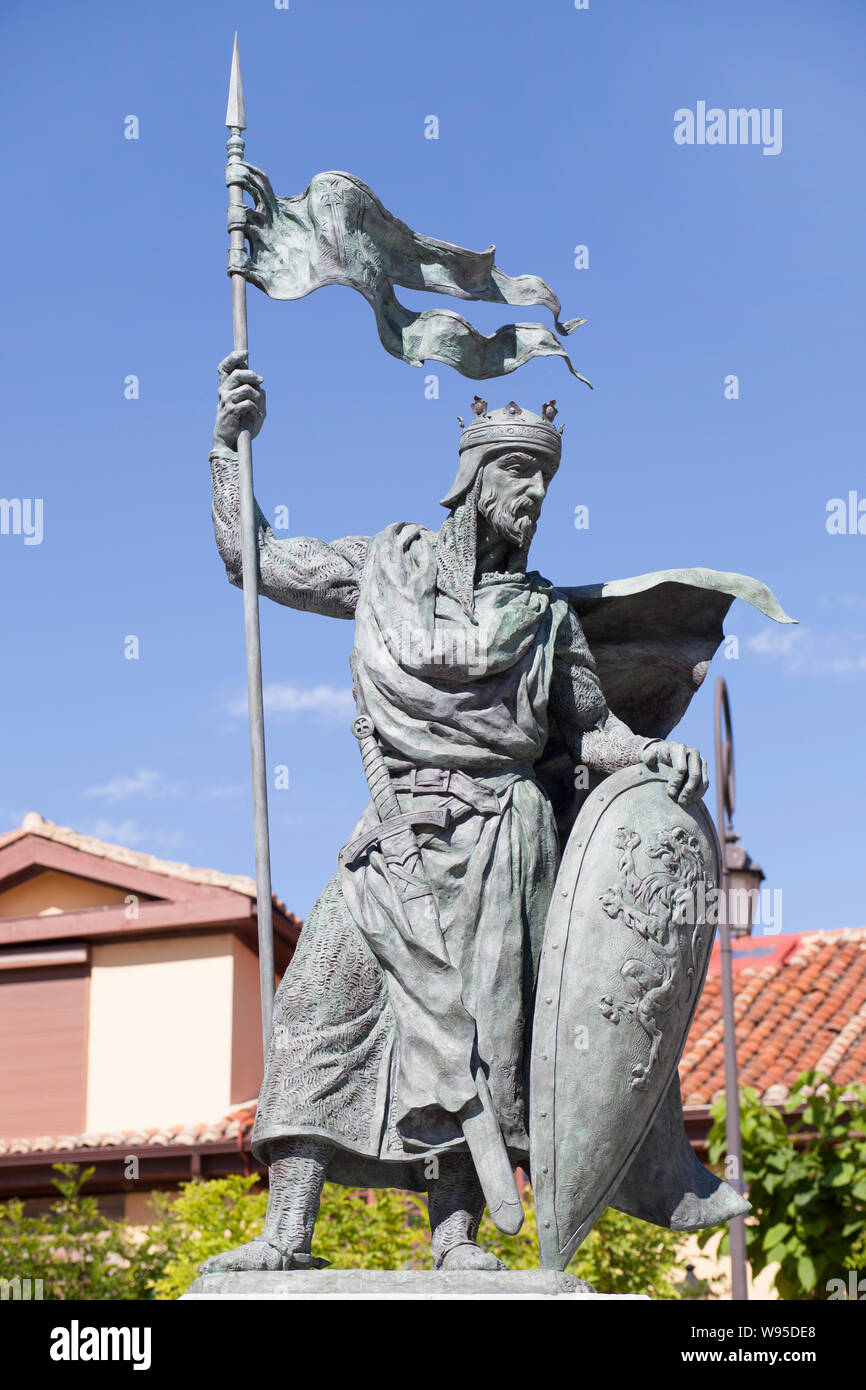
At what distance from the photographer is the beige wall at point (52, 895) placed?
19.5 m

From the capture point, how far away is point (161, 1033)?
18188 millimetres

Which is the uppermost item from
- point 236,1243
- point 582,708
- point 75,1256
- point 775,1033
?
point 582,708

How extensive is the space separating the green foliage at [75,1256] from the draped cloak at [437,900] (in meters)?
8.45

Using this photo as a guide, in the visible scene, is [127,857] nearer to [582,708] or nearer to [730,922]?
[730,922]

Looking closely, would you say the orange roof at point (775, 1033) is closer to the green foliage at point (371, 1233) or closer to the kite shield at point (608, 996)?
the green foliage at point (371, 1233)

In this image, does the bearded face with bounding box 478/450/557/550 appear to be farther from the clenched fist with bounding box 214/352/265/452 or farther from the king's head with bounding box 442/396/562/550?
the clenched fist with bounding box 214/352/265/452

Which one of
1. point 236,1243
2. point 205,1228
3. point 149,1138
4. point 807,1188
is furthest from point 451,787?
point 149,1138

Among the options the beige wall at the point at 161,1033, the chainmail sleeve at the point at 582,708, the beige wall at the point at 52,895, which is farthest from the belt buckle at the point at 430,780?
the beige wall at the point at 52,895

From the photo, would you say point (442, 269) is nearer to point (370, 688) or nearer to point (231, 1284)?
point (370, 688)

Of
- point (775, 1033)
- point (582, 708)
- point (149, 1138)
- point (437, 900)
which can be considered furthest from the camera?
point (775, 1033)

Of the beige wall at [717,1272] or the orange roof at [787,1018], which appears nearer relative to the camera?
the beige wall at [717,1272]

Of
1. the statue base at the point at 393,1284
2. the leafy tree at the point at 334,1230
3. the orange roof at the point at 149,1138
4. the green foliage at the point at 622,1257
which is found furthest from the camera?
the orange roof at the point at 149,1138

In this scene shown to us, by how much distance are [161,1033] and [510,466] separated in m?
13.4

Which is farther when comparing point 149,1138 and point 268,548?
point 149,1138
